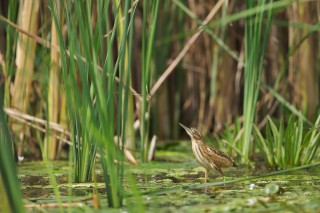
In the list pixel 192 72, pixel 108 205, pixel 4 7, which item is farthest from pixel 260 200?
pixel 192 72

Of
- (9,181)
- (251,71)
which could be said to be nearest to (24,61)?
(251,71)

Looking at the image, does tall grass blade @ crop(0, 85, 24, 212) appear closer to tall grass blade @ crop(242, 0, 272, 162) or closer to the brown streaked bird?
the brown streaked bird

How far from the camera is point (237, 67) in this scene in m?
7.85

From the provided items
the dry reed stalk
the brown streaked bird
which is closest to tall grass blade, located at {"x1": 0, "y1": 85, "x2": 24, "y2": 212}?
the brown streaked bird

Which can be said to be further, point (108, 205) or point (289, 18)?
point (289, 18)

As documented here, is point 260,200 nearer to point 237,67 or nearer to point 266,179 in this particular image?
point 266,179

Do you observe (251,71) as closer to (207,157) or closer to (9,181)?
(207,157)

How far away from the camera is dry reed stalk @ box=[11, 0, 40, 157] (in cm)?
586

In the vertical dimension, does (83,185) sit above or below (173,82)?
below

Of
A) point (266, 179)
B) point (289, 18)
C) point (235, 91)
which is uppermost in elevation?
point (289, 18)

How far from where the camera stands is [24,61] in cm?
586

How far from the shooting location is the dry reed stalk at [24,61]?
19.2 ft

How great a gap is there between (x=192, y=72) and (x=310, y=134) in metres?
3.13

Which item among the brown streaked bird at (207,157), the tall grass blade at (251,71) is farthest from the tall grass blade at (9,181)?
the tall grass blade at (251,71)
